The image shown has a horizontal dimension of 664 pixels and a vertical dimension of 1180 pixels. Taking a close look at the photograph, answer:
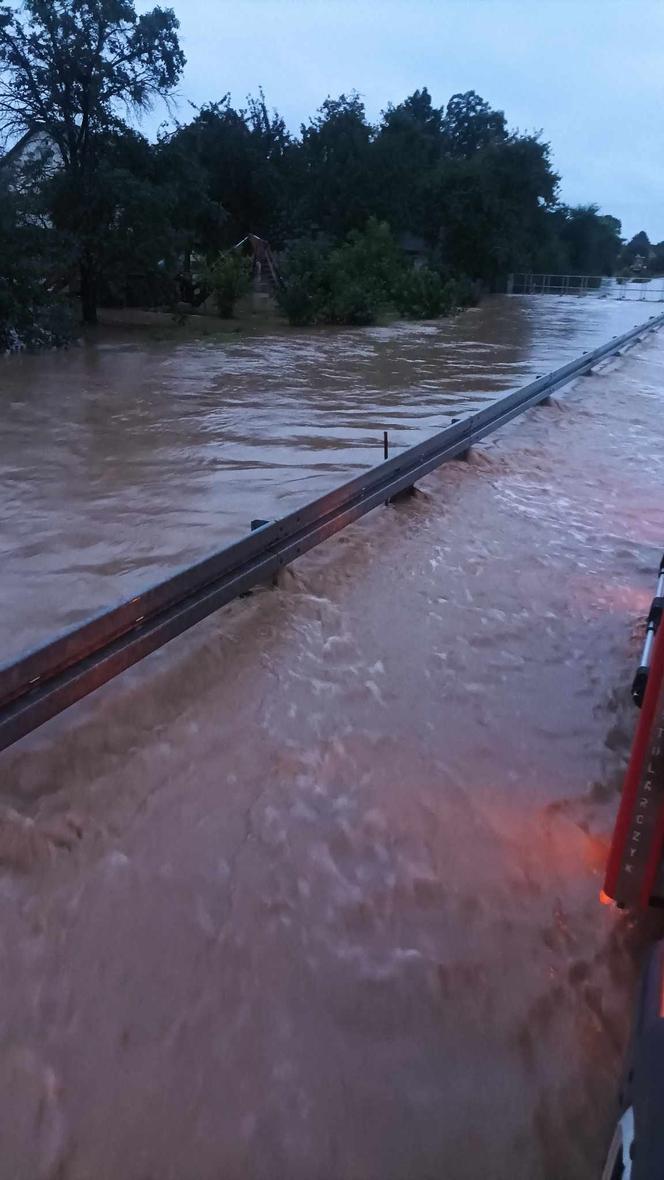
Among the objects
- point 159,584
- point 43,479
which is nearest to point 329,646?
point 159,584

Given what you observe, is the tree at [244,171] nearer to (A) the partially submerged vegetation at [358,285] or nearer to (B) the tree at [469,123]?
(A) the partially submerged vegetation at [358,285]

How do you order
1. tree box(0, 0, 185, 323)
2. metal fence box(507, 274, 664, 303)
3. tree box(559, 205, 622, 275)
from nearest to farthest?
tree box(0, 0, 185, 323) < metal fence box(507, 274, 664, 303) < tree box(559, 205, 622, 275)

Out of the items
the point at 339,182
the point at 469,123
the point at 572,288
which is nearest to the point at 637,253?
the point at 469,123

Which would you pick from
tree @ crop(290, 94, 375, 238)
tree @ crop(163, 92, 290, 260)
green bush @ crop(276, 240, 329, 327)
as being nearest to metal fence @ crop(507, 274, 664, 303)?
tree @ crop(290, 94, 375, 238)

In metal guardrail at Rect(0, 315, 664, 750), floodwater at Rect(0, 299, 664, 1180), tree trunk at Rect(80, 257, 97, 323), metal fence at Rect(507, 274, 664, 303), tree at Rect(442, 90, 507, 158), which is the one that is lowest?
floodwater at Rect(0, 299, 664, 1180)

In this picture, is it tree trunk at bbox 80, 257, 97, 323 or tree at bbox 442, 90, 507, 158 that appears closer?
tree trunk at bbox 80, 257, 97, 323

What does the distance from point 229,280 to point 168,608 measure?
2245 cm

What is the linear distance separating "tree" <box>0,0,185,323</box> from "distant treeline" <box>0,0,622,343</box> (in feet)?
0.11

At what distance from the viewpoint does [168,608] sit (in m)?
4.30

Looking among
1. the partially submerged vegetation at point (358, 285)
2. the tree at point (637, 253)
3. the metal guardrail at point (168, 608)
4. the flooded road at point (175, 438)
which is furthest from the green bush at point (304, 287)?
the tree at point (637, 253)

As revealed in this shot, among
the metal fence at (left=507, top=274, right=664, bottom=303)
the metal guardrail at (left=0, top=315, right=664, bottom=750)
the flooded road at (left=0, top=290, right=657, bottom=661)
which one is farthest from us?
the metal fence at (left=507, top=274, right=664, bottom=303)

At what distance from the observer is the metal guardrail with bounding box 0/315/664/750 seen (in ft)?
11.2

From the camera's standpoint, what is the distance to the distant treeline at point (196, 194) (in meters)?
20.2

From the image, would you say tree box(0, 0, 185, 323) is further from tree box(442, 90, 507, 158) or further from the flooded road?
tree box(442, 90, 507, 158)
